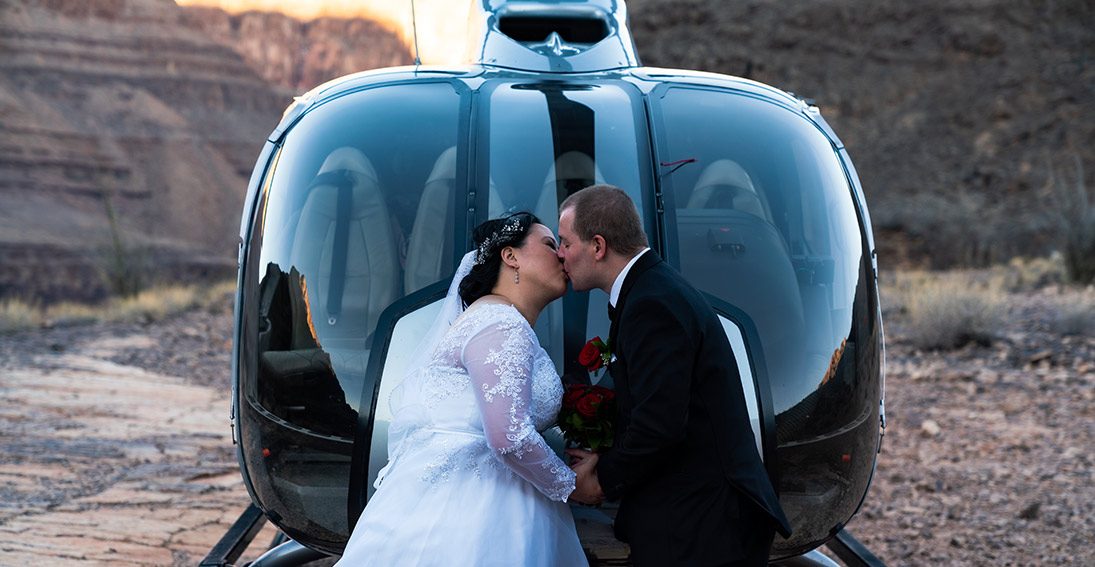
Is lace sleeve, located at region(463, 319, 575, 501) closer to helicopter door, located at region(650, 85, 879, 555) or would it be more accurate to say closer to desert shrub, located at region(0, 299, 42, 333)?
helicopter door, located at region(650, 85, 879, 555)

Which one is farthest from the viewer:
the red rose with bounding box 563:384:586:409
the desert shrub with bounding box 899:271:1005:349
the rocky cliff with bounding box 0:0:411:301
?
the rocky cliff with bounding box 0:0:411:301

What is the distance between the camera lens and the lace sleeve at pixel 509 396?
2.55 metres

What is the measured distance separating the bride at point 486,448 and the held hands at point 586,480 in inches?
1.7

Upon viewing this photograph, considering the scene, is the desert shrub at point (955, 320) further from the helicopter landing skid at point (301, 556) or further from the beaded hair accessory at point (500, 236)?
the beaded hair accessory at point (500, 236)

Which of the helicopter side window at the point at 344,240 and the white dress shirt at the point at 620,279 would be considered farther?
the helicopter side window at the point at 344,240

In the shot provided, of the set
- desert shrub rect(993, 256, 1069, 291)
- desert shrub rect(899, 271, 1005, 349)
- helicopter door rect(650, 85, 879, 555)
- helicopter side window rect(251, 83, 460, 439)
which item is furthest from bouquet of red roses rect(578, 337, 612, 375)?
desert shrub rect(993, 256, 1069, 291)

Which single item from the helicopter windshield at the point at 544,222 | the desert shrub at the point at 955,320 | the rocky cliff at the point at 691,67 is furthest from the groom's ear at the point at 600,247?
the rocky cliff at the point at 691,67

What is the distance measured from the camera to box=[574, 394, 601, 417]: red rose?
2734 mm

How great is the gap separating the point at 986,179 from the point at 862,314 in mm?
25533

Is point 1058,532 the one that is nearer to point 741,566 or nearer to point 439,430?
point 741,566

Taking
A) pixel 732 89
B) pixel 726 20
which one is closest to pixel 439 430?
pixel 732 89

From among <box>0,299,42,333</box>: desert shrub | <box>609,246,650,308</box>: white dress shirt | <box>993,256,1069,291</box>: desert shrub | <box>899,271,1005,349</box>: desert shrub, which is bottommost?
<box>0,299,42,333</box>: desert shrub

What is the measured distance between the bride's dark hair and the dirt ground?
3.19 metres

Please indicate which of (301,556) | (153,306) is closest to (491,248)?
(301,556)
